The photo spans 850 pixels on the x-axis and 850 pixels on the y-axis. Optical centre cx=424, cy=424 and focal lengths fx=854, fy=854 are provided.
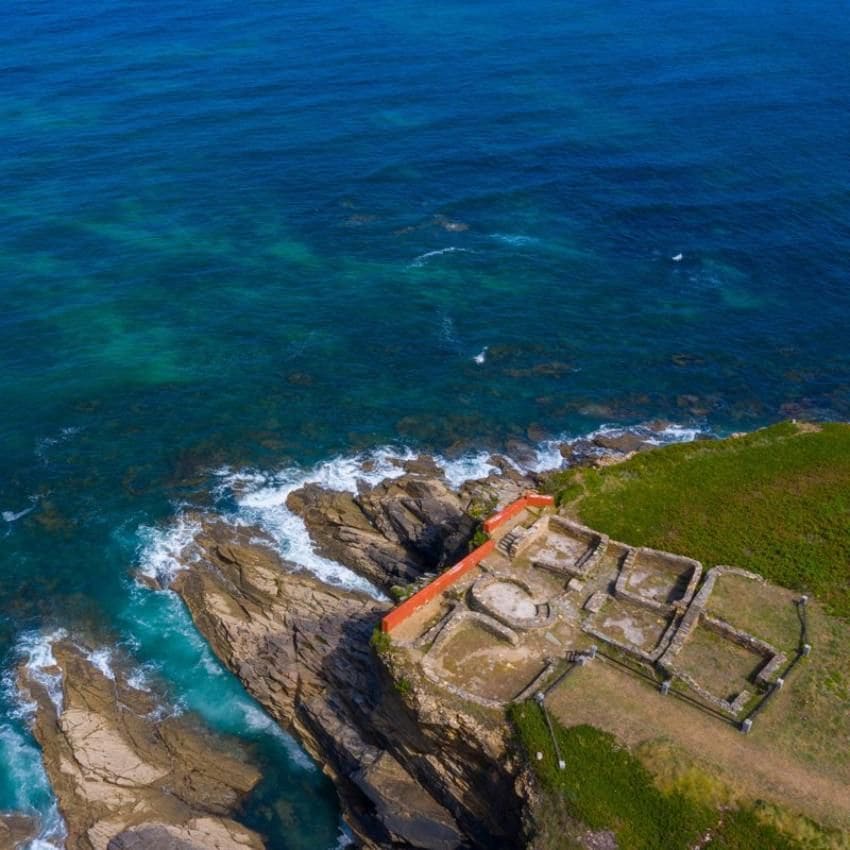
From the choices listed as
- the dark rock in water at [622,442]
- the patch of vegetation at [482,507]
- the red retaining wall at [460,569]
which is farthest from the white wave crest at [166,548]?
the dark rock in water at [622,442]

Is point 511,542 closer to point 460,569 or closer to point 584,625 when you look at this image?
point 460,569

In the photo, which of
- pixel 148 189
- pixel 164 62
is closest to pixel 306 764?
pixel 148 189

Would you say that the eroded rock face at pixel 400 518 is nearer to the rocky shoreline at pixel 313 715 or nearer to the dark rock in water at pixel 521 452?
the rocky shoreline at pixel 313 715

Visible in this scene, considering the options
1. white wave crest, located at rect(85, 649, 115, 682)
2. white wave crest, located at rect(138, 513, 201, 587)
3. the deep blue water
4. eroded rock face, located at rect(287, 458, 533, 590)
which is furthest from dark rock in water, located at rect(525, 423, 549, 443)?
white wave crest, located at rect(85, 649, 115, 682)

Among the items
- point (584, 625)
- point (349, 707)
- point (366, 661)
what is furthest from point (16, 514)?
point (584, 625)

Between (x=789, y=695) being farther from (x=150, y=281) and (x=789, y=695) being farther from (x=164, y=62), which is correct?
(x=164, y=62)

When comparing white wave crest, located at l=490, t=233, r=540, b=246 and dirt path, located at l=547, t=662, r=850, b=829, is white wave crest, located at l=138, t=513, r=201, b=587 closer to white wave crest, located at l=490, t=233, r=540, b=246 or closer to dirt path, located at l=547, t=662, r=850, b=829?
dirt path, located at l=547, t=662, r=850, b=829
